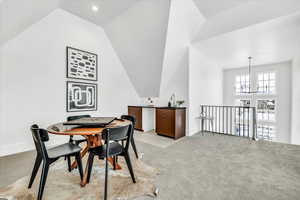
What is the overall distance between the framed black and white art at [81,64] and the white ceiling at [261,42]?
3.18 metres

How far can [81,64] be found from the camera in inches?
134

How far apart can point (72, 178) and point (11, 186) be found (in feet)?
2.22

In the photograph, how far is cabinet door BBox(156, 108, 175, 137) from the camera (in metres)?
3.60

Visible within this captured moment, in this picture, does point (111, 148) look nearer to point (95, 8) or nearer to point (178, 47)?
point (178, 47)

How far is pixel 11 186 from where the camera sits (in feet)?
5.21

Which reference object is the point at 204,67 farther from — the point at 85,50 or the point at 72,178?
the point at 72,178

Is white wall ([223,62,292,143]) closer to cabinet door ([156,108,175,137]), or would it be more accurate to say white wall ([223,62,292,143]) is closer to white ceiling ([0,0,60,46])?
cabinet door ([156,108,175,137])

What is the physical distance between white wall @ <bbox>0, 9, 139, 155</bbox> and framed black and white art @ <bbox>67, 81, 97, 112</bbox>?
0.42 ft

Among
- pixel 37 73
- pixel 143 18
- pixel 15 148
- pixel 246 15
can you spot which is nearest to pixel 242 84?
pixel 246 15

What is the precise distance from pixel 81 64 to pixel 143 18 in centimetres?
197

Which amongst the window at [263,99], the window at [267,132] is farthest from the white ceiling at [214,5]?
the window at [267,132]

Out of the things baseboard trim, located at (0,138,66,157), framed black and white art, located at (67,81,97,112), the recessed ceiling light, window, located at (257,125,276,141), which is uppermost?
the recessed ceiling light

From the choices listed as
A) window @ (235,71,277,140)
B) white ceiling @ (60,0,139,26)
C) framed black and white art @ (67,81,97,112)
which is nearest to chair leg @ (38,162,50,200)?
framed black and white art @ (67,81,97,112)

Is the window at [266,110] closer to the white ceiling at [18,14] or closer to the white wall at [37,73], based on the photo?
the white wall at [37,73]
